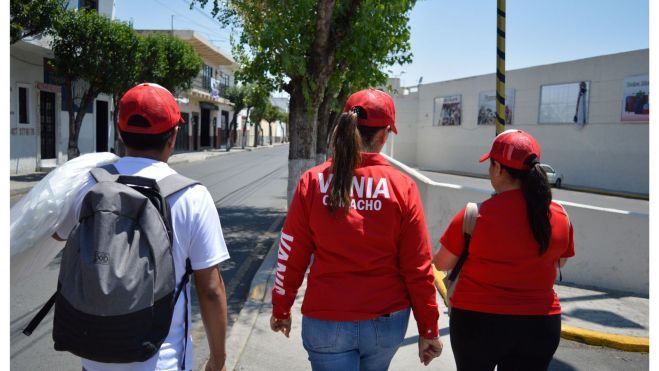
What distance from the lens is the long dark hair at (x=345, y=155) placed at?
2.06 meters

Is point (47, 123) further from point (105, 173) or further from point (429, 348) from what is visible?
point (429, 348)

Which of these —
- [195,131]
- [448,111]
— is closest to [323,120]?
[448,111]

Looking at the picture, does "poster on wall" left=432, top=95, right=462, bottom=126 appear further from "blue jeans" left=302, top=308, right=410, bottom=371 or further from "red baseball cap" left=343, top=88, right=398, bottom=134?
"blue jeans" left=302, top=308, right=410, bottom=371

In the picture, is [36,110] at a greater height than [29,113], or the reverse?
[36,110]

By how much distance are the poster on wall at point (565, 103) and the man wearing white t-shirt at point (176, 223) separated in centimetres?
2661

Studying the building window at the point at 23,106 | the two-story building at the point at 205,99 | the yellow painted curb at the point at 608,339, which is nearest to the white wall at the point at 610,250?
the yellow painted curb at the point at 608,339

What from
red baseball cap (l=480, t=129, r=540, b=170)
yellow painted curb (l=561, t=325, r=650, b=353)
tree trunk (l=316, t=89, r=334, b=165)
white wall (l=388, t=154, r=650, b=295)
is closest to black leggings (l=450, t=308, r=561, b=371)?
red baseball cap (l=480, t=129, r=540, b=170)

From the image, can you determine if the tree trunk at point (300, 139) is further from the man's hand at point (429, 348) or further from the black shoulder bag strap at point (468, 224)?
the man's hand at point (429, 348)

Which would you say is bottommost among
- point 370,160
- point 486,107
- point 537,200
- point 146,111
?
point 537,200

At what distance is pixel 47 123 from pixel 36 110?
1.16 metres

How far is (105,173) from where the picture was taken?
71.4 inches

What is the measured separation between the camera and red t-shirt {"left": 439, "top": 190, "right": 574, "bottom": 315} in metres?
2.33

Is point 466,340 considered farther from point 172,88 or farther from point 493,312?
point 172,88

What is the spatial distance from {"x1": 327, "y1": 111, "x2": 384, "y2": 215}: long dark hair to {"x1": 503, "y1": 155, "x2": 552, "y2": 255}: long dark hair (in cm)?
78
